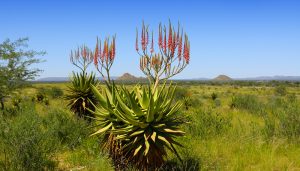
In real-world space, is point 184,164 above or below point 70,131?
below

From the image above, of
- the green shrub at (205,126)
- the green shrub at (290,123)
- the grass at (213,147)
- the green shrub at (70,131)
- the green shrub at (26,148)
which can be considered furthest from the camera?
the green shrub at (205,126)

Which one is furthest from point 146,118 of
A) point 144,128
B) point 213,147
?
point 213,147

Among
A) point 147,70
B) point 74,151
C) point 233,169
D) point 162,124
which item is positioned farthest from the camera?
point 74,151

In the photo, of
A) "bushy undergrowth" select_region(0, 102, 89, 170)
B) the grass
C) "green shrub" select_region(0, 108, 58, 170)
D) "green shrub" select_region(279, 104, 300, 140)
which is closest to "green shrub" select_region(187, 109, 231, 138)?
the grass

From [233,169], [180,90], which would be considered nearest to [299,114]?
[233,169]

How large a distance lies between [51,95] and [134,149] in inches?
1113

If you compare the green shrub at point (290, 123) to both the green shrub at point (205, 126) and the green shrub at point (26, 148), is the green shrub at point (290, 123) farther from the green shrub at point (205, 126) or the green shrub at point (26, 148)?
the green shrub at point (26, 148)

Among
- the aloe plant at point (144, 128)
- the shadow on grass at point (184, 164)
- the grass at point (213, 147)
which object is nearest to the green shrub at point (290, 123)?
the grass at point (213, 147)

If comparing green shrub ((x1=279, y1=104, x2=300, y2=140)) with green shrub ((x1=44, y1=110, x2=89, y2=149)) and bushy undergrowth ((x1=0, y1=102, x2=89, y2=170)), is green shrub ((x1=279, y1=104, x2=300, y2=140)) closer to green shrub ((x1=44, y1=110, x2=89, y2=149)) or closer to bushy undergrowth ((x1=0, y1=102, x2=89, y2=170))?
green shrub ((x1=44, y1=110, x2=89, y2=149))

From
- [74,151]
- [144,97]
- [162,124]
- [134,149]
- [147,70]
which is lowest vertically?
[74,151]

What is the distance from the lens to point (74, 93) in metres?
11.0

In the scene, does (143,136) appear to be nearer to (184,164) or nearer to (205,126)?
(184,164)

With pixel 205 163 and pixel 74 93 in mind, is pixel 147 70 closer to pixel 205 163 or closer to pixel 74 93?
pixel 205 163

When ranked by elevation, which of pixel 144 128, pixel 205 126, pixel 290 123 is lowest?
pixel 205 126
